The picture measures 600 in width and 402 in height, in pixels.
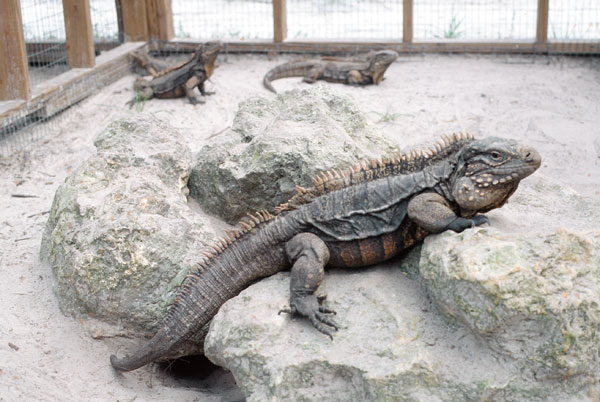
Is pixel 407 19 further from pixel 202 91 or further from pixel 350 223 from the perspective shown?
pixel 350 223

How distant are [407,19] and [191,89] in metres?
3.59

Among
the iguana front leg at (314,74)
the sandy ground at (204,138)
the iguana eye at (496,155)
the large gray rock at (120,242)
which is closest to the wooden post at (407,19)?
the sandy ground at (204,138)

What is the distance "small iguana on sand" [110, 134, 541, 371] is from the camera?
11.6 feet

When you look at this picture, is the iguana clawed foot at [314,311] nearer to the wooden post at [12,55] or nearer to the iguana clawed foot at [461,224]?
the iguana clawed foot at [461,224]

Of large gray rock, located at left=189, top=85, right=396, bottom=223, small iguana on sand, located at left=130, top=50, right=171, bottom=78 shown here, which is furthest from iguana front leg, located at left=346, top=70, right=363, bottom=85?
large gray rock, located at left=189, top=85, right=396, bottom=223

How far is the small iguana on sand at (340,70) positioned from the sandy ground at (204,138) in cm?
17

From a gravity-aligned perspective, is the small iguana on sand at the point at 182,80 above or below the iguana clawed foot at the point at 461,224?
above

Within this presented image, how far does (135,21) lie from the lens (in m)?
10.7

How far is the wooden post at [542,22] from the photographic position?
31.6 feet

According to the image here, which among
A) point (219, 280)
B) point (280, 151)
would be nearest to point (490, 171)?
point (280, 151)

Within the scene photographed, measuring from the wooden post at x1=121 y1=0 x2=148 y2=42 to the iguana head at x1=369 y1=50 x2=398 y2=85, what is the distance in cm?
398

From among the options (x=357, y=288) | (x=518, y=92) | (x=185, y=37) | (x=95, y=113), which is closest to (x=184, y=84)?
(x=95, y=113)

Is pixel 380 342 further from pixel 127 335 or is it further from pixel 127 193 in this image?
pixel 127 193

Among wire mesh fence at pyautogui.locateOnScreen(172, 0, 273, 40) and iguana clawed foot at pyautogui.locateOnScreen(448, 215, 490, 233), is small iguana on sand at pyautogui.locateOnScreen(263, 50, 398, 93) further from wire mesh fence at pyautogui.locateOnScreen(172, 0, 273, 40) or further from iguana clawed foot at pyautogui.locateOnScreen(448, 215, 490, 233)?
iguana clawed foot at pyautogui.locateOnScreen(448, 215, 490, 233)
